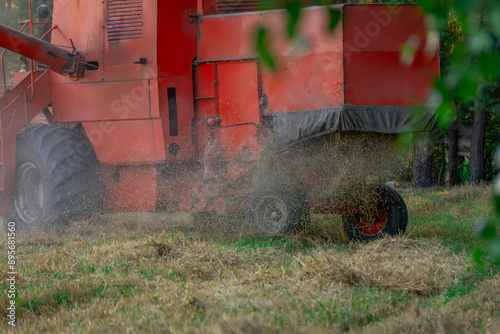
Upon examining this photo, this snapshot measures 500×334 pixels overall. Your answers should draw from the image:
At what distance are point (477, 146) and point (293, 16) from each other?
14445 millimetres

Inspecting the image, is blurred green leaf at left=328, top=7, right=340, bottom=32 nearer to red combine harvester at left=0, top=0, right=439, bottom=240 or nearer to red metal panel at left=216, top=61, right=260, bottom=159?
red combine harvester at left=0, top=0, right=439, bottom=240

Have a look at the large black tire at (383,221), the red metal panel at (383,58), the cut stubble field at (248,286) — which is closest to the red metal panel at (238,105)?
the cut stubble field at (248,286)

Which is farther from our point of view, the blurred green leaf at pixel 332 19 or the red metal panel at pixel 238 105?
the red metal panel at pixel 238 105

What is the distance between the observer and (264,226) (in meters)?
7.40

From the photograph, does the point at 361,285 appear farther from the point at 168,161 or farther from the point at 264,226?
the point at 168,161

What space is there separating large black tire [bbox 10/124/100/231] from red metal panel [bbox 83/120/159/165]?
0.17 m

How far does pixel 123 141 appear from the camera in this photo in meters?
8.08

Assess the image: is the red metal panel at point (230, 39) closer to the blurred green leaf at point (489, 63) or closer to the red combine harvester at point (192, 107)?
the red combine harvester at point (192, 107)

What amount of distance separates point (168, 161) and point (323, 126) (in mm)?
2070

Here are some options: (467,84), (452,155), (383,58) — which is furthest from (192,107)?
(452,155)

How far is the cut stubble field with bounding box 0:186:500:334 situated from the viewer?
3762 millimetres

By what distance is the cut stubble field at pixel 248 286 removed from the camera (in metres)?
3.76

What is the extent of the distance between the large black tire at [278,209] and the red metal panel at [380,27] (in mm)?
1721

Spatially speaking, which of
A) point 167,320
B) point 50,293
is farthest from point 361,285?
point 50,293
